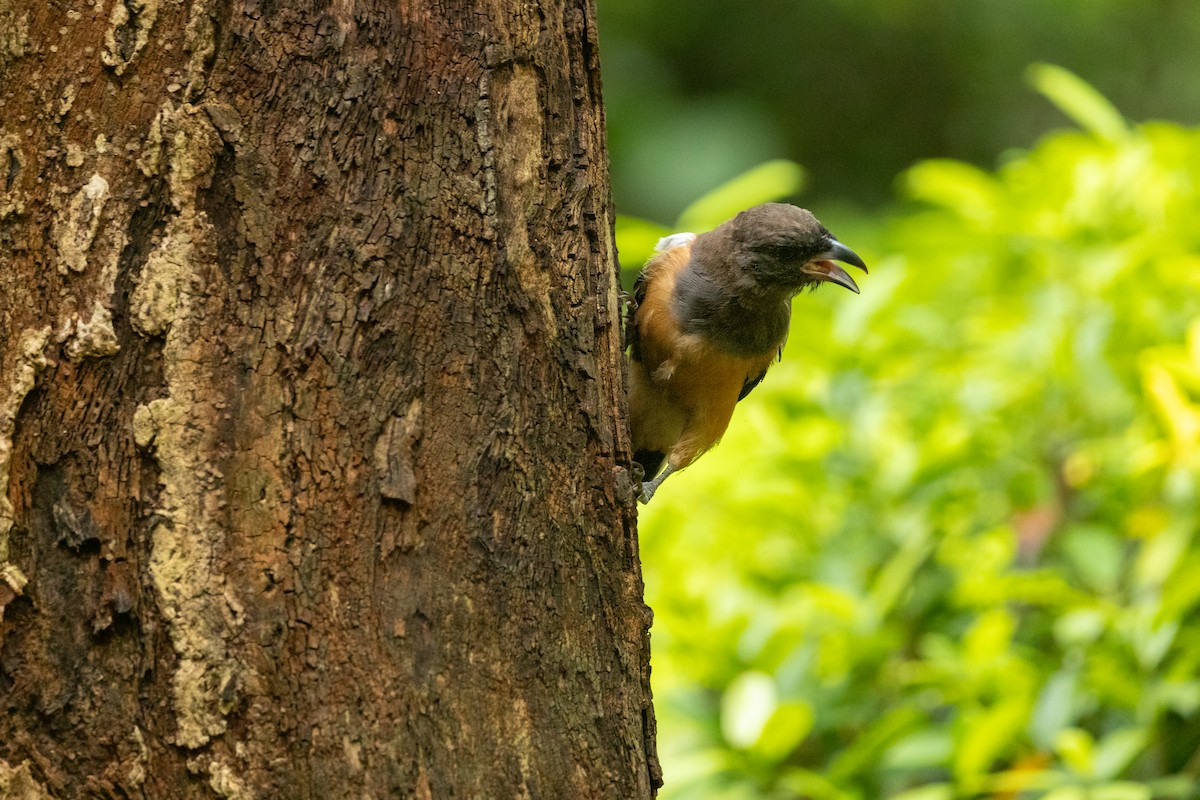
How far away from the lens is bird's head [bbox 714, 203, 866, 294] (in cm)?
355

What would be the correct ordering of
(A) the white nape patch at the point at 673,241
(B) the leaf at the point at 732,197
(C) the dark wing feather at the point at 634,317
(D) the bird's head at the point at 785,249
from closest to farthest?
(D) the bird's head at the point at 785,249
(C) the dark wing feather at the point at 634,317
(A) the white nape patch at the point at 673,241
(B) the leaf at the point at 732,197

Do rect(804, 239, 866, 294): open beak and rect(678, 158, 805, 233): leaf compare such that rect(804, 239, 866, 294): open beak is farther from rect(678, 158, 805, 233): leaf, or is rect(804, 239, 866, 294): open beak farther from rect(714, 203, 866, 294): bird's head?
rect(678, 158, 805, 233): leaf

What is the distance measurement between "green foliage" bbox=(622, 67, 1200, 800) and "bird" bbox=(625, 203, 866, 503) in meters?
0.28

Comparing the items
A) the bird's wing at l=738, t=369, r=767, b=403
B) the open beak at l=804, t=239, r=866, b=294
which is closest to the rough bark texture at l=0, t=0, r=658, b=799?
the open beak at l=804, t=239, r=866, b=294

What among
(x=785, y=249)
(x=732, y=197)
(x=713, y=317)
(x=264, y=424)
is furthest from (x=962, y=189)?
(x=264, y=424)

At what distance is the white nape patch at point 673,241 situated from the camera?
12.7ft

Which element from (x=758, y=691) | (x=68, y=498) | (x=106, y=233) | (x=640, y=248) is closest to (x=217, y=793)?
(x=68, y=498)

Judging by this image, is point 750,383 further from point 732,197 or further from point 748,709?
point 748,709

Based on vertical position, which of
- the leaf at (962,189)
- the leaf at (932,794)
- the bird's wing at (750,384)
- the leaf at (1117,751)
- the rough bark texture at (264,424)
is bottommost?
the leaf at (932,794)

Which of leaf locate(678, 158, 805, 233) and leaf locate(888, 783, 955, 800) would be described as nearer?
leaf locate(888, 783, 955, 800)

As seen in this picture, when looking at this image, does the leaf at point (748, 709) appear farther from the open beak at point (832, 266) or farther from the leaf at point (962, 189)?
the leaf at point (962, 189)

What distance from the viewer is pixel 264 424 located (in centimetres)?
197

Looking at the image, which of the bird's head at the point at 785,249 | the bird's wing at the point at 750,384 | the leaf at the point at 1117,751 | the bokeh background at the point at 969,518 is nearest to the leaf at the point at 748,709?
the bokeh background at the point at 969,518

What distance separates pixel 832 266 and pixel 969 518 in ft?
2.76
